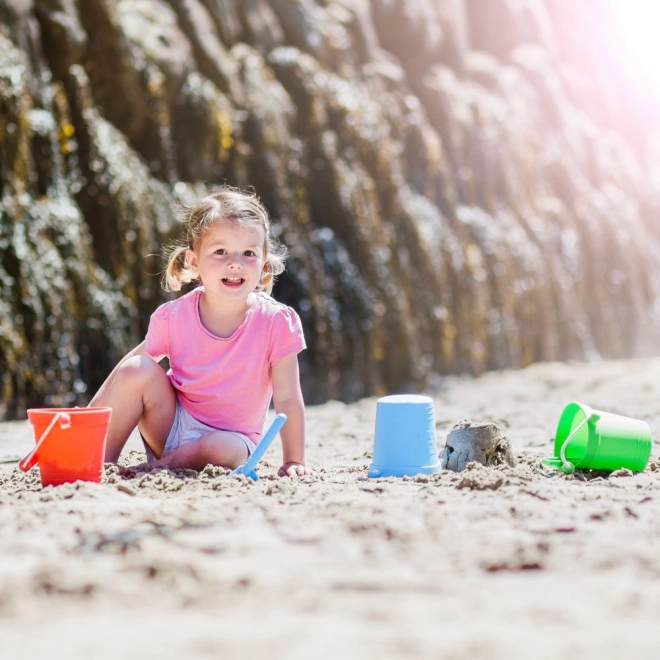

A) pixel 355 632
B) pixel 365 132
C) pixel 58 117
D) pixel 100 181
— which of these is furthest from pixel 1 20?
pixel 355 632

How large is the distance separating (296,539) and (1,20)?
5.92 m

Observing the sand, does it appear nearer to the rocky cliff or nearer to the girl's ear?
the girl's ear

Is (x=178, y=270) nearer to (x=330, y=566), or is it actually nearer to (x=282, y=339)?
(x=282, y=339)

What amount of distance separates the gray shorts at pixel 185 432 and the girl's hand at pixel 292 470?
0.19m

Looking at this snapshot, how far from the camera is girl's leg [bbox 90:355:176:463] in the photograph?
3.34 metres

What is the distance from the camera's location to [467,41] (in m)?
15.9

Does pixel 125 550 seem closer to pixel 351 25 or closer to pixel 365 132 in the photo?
pixel 365 132

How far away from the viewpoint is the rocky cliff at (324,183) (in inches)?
267

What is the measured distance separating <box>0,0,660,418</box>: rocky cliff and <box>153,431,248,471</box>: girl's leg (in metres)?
3.15

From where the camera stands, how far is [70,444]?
9.46ft

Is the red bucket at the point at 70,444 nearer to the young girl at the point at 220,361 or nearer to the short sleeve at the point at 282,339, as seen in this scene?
the young girl at the point at 220,361

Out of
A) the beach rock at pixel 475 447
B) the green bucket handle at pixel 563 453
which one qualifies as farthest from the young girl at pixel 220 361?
the green bucket handle at pixel 563 453

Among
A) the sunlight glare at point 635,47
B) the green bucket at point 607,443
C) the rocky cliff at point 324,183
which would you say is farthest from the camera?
the sunlight glare at point 635,47

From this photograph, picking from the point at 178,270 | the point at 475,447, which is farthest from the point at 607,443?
the point at 178,270
